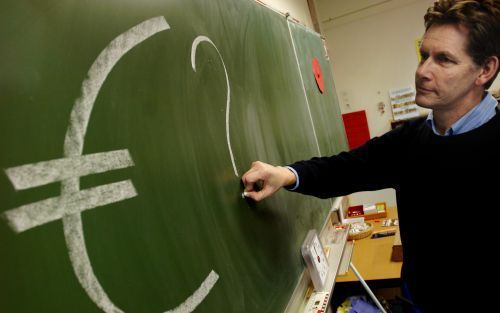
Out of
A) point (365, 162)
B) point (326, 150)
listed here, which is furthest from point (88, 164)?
point (326, 150)

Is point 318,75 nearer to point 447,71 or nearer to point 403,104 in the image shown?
point 447,71

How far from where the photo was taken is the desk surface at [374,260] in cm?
188

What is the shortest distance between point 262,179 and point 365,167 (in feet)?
1.70

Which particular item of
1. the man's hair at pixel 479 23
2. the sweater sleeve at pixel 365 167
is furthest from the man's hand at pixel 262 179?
the man's hair at pixel 479 23

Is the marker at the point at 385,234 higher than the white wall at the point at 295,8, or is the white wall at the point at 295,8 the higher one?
the white wall at the point at 295,8

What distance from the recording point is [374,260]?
2.03 metres

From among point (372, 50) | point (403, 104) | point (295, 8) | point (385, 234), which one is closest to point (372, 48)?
point (372, 50)

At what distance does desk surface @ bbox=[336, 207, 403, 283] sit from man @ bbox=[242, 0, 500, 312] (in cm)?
62

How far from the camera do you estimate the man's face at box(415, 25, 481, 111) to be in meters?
1.13

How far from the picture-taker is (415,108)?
3.79 m

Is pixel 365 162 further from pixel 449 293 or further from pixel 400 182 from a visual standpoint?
pixel 449 293

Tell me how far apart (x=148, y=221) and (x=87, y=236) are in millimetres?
123

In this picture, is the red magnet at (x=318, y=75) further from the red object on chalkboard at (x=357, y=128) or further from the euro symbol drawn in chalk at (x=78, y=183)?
the red object on chalkboard at (x=357, y=128)

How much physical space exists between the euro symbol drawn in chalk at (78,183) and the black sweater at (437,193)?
71 centimetres
